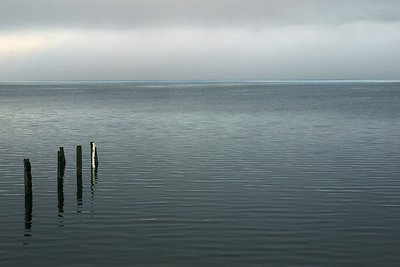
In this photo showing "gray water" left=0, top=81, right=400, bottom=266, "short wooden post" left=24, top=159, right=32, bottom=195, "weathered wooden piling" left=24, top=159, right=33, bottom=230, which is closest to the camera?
"gray water" left=0, top=81, right=400, bottom=266

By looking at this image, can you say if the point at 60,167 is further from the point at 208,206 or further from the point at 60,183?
the point at 208,206

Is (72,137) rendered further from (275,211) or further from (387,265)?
(387,265)

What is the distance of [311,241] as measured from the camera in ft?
68.9

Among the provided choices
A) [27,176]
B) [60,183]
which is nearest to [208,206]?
[60,183]

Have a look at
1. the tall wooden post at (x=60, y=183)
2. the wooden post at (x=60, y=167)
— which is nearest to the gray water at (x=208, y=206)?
the tall wooden post at (x=60, y=183)

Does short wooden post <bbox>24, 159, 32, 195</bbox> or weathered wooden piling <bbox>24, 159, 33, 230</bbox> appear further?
short wooden post <bbox>24, 159, 32, 195</bbox>

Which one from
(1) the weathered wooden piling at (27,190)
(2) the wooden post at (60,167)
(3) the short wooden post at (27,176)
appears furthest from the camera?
(2) the wooden post at (60,167)

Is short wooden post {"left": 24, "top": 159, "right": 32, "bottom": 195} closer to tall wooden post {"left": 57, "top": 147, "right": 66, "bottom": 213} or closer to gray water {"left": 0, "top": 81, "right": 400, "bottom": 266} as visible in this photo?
gray water {"left": 0, "top": 81, "right": 400, "bottom": 266}

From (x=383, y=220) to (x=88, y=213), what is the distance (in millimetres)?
12150

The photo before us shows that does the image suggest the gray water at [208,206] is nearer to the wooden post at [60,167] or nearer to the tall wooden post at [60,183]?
the tall wooden post at [60,183]

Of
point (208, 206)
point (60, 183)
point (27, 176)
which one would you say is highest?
point (27, 176)

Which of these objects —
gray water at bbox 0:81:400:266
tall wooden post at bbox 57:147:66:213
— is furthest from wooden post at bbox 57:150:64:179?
gray water at bbox 0:81:400:266

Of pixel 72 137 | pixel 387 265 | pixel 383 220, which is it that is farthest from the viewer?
pixel 72 137

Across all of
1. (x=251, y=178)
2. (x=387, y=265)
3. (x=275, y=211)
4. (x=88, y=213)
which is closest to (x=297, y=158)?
(x=251, y=178)
